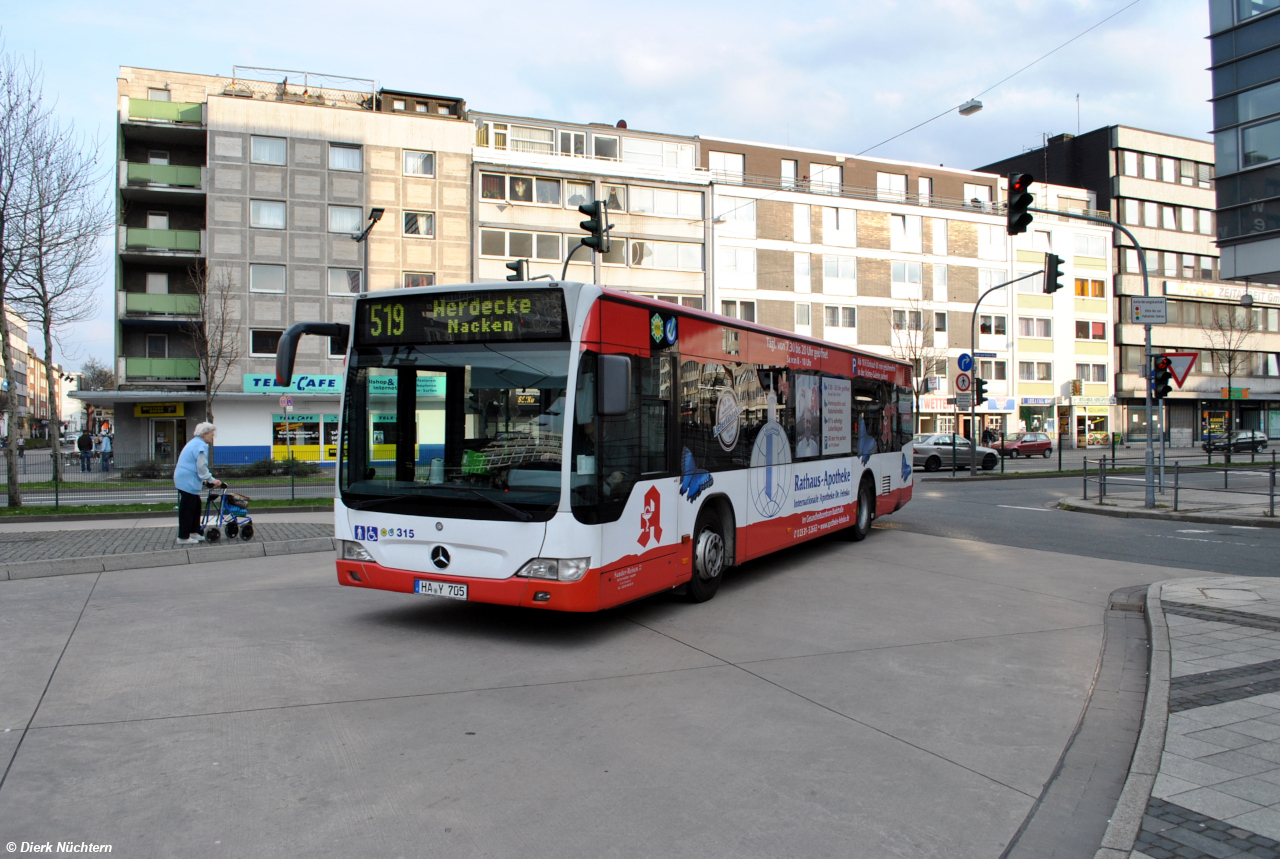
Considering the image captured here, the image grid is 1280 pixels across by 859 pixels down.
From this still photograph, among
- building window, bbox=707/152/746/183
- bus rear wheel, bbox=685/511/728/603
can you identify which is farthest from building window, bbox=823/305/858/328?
bus rear wheel, bbox=685/511/728/603

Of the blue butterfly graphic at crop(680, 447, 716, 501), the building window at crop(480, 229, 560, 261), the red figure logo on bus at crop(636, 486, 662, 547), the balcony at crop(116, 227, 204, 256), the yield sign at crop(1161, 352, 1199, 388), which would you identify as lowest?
the red figure logo on bus at crop(636, 486, 662, 547)

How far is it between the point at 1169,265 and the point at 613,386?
241 ft

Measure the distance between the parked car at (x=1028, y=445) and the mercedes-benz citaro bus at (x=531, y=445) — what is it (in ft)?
144

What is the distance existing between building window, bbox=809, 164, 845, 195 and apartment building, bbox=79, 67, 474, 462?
22972 mm

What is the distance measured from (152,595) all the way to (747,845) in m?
7.70

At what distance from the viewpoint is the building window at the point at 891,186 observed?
188 feet

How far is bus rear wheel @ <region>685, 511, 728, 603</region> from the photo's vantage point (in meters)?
8.77

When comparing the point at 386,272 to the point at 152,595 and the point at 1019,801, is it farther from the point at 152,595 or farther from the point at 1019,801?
the point at 1019,801

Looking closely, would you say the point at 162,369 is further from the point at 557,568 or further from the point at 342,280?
the point at 557,568

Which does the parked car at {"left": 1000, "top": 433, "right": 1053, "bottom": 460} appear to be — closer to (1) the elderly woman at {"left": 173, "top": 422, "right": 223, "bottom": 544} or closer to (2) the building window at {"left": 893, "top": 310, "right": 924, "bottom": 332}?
(2) the building window at {"left": 893, "top": 310, "right": 924, "bottom": 332}

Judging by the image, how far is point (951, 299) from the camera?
5853 centimetres

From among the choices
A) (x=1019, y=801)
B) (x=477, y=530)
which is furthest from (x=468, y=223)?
(x=1019, y=801)

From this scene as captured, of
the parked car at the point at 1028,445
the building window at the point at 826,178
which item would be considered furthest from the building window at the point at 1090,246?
the parked car at the point at 1028,445

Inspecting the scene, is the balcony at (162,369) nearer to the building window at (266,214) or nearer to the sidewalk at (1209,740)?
the building window at (266,214)
